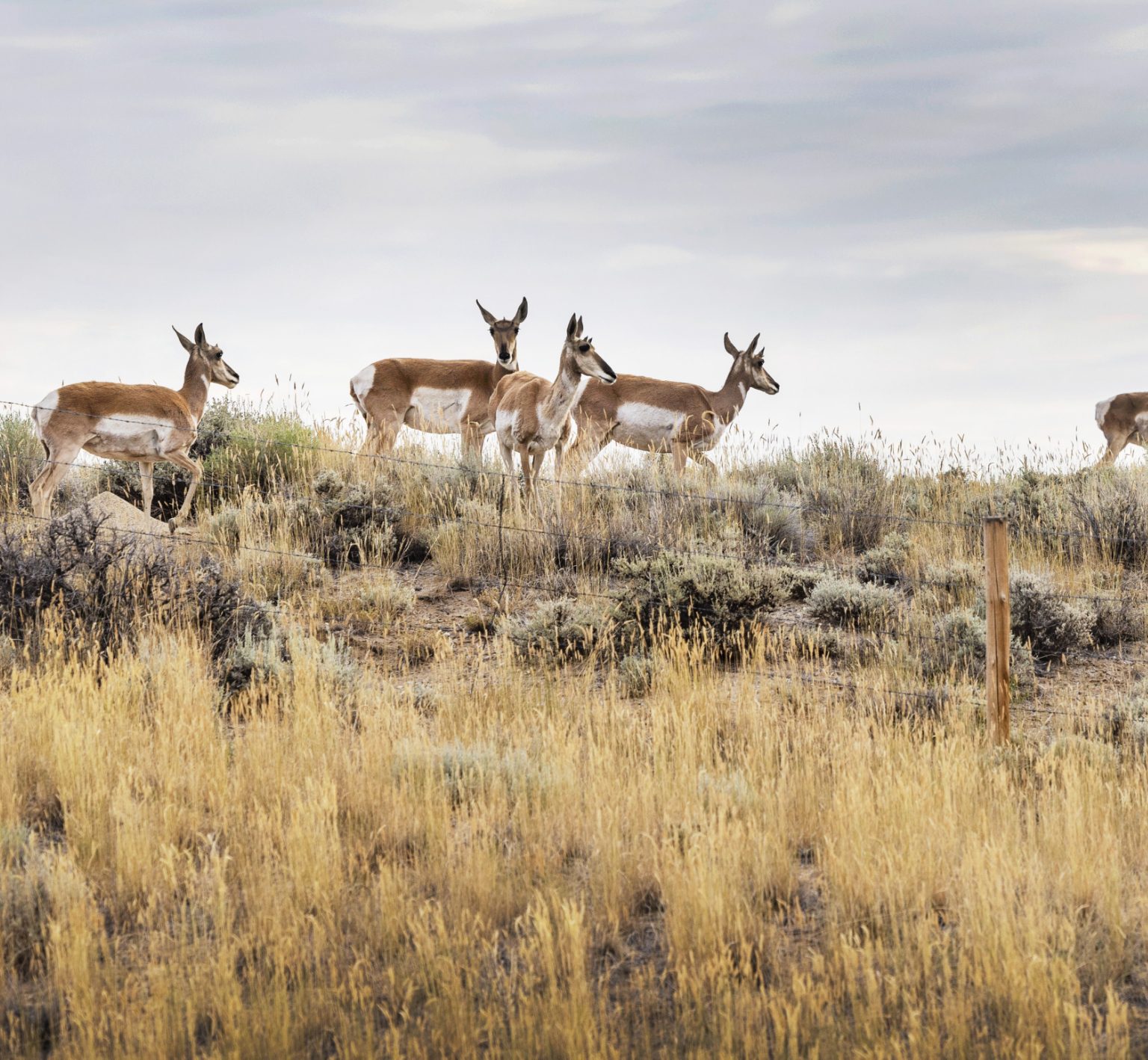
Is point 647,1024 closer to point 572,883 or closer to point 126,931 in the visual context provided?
point 572,883

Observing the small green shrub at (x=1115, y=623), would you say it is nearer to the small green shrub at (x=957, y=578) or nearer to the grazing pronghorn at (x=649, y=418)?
the small green shrub at (x=957, y=578)

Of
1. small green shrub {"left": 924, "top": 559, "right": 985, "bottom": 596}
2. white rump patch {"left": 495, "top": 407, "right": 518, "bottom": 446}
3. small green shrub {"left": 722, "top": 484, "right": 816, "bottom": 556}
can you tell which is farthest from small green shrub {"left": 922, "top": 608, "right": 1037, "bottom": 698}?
white rump patch {"left": 495, "top": 407, "right": 518, "bottom": 446}

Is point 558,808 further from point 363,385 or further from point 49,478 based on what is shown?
point 363,385

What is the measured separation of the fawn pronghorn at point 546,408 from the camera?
13.6m

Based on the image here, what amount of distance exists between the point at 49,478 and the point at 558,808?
31.7 feet

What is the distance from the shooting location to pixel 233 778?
6.09 meters

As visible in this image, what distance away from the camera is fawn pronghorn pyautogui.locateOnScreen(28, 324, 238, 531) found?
518 inches

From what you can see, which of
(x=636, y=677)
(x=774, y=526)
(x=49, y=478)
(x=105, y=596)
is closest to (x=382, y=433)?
(x=49, y=478)

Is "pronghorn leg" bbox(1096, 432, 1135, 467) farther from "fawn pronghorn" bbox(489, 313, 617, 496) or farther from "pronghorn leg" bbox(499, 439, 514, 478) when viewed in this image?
"pronghorn leg" bbox(499, 439, 514, 478)

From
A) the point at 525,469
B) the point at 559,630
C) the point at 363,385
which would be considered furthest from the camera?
the point at 363,385

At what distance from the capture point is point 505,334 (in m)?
16.8

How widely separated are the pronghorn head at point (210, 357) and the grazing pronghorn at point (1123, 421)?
14304mm

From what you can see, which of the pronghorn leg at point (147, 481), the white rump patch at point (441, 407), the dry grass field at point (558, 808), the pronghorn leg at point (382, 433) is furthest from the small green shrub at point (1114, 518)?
the pronghorn leg at point (147, 481)

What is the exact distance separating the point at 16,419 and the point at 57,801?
39.9 ft
